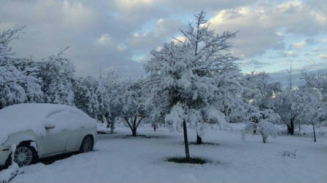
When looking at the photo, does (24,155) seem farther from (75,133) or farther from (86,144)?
(86,144)

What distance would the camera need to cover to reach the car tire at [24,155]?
289 inches

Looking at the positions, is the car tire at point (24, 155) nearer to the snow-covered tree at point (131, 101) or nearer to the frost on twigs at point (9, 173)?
the frost on twigs at point (9, 173)

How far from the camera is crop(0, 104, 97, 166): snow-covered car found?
7273mm

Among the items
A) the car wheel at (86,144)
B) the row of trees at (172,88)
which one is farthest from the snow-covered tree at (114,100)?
the car wheel at (86,144)

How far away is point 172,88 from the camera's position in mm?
8750

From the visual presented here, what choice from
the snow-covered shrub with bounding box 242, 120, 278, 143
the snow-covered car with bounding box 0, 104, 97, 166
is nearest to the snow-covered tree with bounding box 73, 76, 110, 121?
the snow-covered car with bounding box 0, 104, 97, 166

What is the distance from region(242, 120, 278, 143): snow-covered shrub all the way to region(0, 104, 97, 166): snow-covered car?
11.8 metres

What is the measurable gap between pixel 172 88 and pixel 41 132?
4.06m

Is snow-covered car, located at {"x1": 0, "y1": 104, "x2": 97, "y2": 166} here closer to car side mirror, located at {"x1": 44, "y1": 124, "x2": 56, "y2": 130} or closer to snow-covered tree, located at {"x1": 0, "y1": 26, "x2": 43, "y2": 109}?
car side mirror, located at {"x1": 44, "y1": 124, "x2": 56, "y2": 130}

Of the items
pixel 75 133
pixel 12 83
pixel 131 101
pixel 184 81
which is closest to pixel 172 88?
pixel 184 81

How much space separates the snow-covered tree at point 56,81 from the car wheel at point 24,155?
6.47 m

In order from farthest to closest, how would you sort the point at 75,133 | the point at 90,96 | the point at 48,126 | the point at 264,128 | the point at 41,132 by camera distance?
1. the point at 264,128
2. the point at 90,96
3. the point at 75,133
4. the point at 48,126
5. the point at 41,132

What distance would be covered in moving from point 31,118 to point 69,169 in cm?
204

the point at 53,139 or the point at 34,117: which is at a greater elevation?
the point at 34,117
